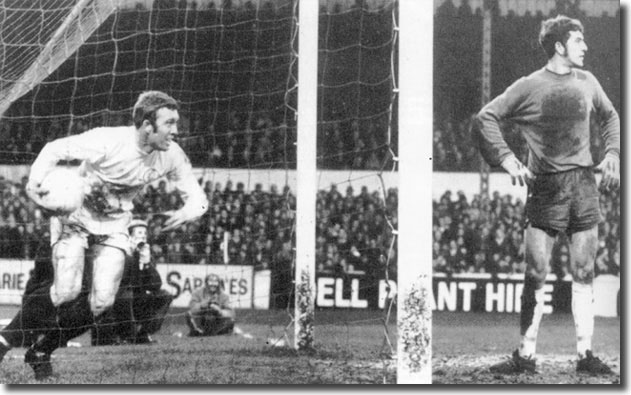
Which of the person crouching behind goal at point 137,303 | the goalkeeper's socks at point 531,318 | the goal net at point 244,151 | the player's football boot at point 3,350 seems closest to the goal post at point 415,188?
the goal net at point 244,151

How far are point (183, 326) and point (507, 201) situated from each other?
2.29 meters

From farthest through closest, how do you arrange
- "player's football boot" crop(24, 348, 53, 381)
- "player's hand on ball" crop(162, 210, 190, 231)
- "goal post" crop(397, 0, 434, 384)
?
"player's hand on ball" crop(162, 210, 190, 231) → "player's football boot" crop(24, 348, 53, 381) → "goal post" crop(397, 0, 434, 384)

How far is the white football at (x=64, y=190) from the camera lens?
583cm

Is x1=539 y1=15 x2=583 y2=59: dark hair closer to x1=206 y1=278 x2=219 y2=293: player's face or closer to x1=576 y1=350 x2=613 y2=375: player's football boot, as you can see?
x1=576 y1=350 x2=613 y2=375: player's football boot

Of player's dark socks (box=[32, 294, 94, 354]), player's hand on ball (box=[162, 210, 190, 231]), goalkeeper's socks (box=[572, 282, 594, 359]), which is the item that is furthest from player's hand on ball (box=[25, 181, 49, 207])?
goalkeeper's socks (box=[572, 282, 594, 359])

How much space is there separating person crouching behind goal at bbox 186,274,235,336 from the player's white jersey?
0.68 m

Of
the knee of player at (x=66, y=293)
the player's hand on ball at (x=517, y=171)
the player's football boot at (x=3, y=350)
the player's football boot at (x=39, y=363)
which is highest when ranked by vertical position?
the player's hand on ball at (x=517, y=171)

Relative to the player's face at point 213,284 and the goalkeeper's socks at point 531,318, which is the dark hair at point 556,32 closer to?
the goalkeeper's socks at point 531,318

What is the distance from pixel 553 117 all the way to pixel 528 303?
48.4 inches

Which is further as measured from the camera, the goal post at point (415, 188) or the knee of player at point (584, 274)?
the knee of player at point (584, 274)

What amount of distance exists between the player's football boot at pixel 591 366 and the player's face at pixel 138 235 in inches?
117

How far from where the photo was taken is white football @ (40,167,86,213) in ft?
19.1

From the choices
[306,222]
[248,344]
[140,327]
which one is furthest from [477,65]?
[140,327]

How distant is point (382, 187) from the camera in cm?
598
